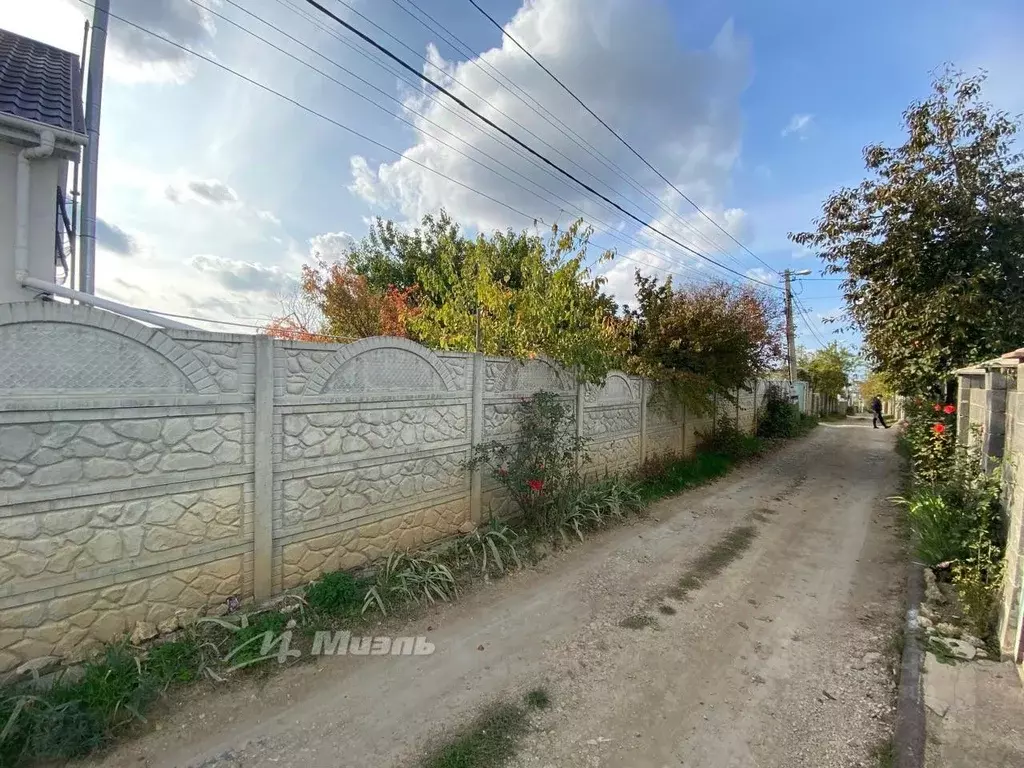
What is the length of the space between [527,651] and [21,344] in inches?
133

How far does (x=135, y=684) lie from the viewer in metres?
2.47

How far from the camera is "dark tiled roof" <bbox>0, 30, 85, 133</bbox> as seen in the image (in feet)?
14.2

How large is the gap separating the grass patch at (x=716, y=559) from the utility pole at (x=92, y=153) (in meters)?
6.98

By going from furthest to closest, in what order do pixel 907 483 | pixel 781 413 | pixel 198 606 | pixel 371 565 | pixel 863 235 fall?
pixel 781 413 → pixel 907 483 → pixel 863 235 → pixel 371 565 → pixel 198 606

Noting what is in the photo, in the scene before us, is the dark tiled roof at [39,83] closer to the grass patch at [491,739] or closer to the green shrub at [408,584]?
the green shrub at [408,584]

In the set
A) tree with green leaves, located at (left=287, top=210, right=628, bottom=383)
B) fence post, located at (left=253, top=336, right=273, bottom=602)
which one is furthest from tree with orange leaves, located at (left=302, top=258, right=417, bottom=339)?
fence post, located at (left=253, top=336, right=273, bottom=602)

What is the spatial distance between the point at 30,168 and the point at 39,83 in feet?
5.02

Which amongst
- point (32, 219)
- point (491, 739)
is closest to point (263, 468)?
point (491, 739)

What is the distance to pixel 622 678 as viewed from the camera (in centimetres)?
280

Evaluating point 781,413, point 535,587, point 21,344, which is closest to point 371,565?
point 535,587

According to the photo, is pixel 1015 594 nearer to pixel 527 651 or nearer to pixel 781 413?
pixel 527 651

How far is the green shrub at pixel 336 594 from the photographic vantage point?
3.36 meters

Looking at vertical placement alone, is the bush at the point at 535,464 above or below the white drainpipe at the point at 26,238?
below

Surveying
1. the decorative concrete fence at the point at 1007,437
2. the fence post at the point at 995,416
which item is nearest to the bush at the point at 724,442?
the decorative concrete fence at the point at 1007,437
